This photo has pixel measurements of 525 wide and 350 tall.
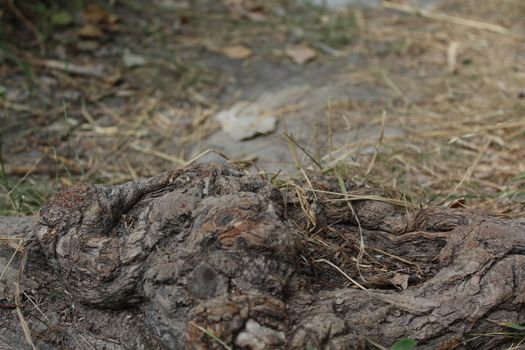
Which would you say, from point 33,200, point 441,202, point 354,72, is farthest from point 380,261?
point 354,72

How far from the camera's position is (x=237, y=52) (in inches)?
161

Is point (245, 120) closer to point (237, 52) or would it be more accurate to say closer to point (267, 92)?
point (267, 92)

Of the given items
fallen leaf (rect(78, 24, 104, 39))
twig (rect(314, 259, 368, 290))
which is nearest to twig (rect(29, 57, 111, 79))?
fallen leaf (rect(78, 24, 104, 39))

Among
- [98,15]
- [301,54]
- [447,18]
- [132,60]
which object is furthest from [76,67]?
[447,18]

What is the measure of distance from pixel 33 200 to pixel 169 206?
3.17 feet

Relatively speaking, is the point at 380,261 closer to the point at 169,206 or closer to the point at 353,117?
the point at 169,206

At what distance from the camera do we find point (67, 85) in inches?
140

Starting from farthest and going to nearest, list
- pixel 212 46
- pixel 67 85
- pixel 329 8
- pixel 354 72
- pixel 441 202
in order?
1. pixel 329 8
2. pixel 212 46
3. pixel 354 72
4. pixel 67 85
5. pixel 441 202

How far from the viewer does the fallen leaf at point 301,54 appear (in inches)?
158

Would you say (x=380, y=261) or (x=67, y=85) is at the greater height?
(x=380, y=261)

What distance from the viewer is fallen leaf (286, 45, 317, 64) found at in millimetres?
4008

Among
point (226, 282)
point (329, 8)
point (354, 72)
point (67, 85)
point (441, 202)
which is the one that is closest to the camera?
point (226, 282)

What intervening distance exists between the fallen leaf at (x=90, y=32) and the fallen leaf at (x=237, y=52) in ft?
2.47

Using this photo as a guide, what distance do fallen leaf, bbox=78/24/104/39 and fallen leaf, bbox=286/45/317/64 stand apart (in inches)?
45.3
